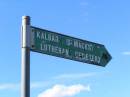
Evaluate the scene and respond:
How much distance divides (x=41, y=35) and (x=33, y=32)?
0.69ft

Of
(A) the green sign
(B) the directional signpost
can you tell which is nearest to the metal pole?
(B) the directional signpost

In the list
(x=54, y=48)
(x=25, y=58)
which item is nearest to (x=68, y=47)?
(x=54, y=48)

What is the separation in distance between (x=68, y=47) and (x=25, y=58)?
1.19 m

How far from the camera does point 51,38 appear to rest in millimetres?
9242

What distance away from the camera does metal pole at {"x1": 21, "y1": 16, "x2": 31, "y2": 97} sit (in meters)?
8.41

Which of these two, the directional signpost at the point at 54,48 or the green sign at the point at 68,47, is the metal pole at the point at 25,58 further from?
the green sign at the point at 68,47

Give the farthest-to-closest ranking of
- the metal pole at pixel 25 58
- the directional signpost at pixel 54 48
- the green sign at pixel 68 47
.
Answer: the green sign at pixel 68 47
the directional signpost at pixel 54 48
the metal pole at pixel 25 58

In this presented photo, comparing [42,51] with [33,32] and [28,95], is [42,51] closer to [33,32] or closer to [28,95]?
[33,32]

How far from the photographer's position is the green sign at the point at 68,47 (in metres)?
9.04

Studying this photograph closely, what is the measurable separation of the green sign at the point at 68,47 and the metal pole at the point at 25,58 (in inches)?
6.1

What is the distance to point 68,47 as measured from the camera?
30.9 feet

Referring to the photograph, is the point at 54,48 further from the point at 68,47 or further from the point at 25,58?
the point at 25,58

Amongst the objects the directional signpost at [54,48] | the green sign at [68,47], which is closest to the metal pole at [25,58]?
the directional signpost at [54,48]

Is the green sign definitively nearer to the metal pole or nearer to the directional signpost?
the directional signpost
